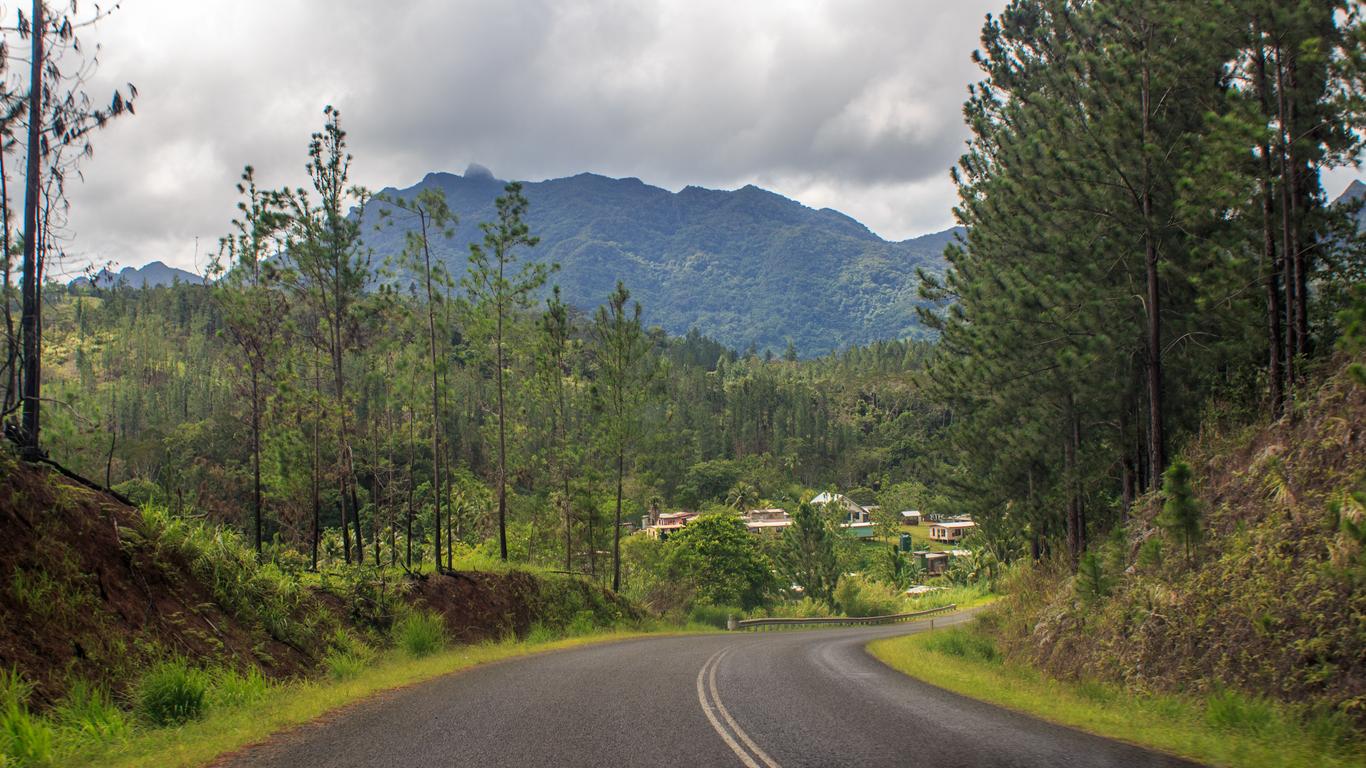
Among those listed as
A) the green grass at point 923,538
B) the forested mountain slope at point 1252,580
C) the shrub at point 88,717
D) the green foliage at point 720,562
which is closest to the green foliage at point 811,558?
the green foliage at point 720,562

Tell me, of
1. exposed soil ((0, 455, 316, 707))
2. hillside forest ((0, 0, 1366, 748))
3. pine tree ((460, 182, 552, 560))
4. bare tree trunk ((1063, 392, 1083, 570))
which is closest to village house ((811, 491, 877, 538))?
hillside forest ((0, 0, 1366, 748))

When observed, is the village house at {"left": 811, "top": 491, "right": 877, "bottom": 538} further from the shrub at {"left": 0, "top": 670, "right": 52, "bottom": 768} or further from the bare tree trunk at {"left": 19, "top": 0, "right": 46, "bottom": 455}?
the shrub at {"left": 0, "top": 670, "right": 52, "bottom": 768}

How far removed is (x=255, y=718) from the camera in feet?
31.1

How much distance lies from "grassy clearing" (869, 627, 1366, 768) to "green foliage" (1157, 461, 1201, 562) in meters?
3.04

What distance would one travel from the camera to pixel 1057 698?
490 inches

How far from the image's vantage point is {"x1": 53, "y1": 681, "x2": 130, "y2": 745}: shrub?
807 centimetres

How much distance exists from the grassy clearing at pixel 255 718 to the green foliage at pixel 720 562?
139 feet

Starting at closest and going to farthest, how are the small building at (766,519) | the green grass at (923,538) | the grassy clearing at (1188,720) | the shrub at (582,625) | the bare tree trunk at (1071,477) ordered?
the grassy clearing at (1188,720) < the bare tree trunk at (1071,477) < the shrub at (582,625) < the small building at (766,519) < the green grass at (923,538)

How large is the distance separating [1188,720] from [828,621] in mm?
41788

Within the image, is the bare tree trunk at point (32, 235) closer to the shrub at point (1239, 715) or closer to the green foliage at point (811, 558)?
the shrub at point (1239, 715)

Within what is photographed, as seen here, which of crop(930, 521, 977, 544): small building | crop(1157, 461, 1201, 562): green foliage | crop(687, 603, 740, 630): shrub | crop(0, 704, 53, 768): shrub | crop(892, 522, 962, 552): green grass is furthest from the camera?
crop(930, 521, 977, 544): small building

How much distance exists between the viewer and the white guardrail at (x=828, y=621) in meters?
45.5

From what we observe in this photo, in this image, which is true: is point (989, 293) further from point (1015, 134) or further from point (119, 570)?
point (119, 570)

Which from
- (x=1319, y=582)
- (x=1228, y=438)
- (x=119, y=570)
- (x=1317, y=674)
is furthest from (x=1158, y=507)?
(x=119, y=570)
